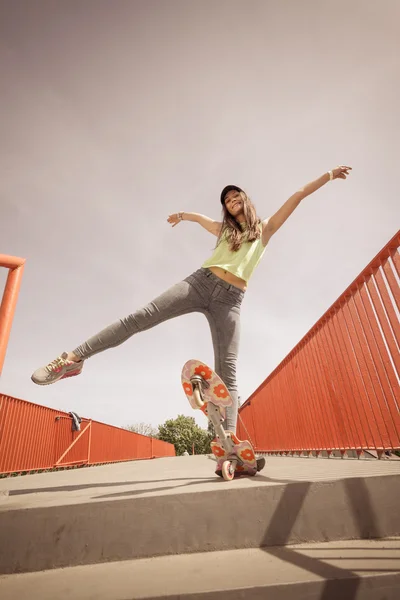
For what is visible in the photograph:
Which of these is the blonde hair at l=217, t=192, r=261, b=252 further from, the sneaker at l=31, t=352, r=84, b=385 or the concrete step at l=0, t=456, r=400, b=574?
the concrete step at l=0, t=456, r=400, b=574

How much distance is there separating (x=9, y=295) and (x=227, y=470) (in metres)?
1.58

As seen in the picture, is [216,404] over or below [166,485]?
over

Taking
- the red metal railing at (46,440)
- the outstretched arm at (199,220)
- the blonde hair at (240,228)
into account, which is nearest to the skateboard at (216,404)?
the blonde hair at (240,228)

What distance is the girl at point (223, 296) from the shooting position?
2.14 meters

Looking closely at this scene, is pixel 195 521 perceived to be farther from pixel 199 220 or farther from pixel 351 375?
pixel 199 220

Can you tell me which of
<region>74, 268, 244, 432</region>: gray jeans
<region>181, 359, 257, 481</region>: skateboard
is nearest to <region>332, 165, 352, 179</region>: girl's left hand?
<region>74, 268, 244, 432</region>: gray jeans

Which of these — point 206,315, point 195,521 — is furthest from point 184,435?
point 195,521

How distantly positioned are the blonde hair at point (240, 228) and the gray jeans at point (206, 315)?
341 millimetres

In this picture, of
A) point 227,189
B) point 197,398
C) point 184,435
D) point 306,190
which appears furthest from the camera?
point 184,435

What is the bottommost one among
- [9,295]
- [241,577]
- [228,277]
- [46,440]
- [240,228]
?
[241,577]

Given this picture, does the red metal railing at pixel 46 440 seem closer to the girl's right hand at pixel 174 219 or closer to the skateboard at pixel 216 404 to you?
the girl's right hand at pixel 174 219

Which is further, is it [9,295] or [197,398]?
[197,398]

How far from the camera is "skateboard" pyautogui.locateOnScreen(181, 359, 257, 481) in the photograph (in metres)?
2.07

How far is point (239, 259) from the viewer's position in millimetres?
2441
